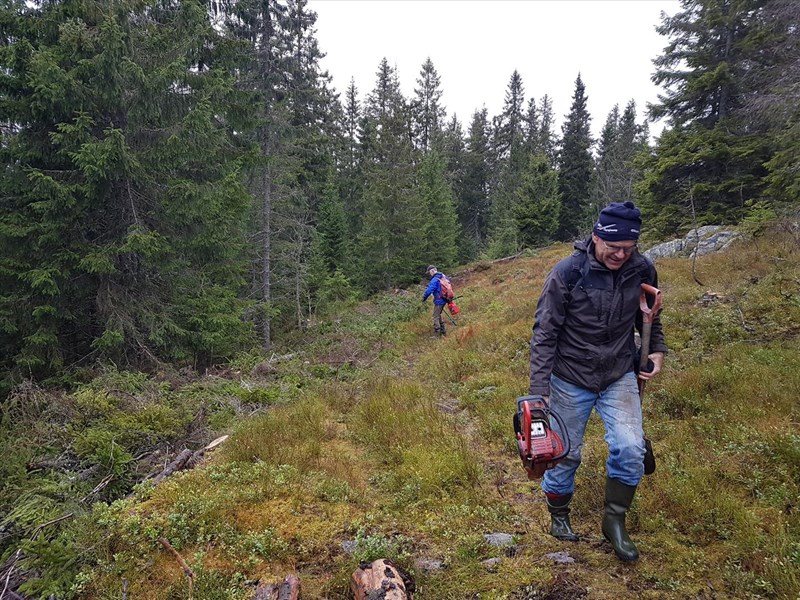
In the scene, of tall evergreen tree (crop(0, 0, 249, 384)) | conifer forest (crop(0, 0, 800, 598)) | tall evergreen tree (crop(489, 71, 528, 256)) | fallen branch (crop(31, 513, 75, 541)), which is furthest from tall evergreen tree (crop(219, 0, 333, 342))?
tall evergreen tree (crop(489, 71, 528, 256))

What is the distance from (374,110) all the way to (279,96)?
25550 millimetres

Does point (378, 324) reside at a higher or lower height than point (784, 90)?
lower

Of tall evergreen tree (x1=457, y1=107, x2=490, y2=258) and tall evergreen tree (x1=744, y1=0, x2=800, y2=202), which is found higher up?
tall evergreen tree (x1=457, y1=107, x2=490, y2=258)

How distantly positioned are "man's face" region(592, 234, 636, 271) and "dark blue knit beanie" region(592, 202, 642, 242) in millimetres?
36

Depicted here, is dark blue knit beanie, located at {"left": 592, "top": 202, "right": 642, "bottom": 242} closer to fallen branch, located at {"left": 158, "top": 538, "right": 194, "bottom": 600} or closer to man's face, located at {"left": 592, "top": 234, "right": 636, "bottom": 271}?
man's face, located at {"left": 592, "top": 234, "right": 636, "bottom": 271}

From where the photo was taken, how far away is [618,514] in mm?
3316

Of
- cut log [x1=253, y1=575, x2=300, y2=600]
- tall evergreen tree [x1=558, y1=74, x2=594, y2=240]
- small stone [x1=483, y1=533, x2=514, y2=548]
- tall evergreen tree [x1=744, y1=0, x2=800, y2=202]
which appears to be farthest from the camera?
tall evergreen tree [x1=558, y1=74, x2=594, y2=240]

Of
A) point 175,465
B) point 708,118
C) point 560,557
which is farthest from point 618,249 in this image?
point 708,118

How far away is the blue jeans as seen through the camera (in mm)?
3201

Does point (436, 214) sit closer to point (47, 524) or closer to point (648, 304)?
point (648, 304)

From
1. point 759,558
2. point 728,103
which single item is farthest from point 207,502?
point 728,103

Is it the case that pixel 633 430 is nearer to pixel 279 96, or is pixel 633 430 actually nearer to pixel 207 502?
pixel 207 502

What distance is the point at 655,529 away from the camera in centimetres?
356

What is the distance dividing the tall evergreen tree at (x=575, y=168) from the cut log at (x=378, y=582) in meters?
36.3
